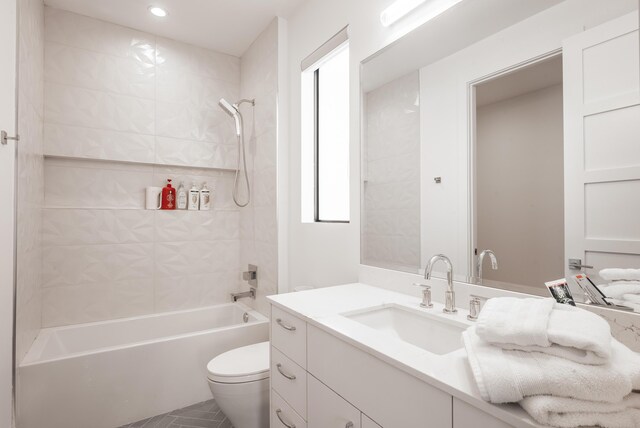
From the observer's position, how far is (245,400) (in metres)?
1.58

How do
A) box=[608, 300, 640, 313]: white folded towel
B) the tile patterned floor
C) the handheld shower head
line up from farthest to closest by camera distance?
the handheld shower head < the tile patterned floor < box=[608, 300, 640, 313]: white folded towel

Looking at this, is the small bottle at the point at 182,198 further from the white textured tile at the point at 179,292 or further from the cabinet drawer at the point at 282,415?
the cabinet drawer at the point at 282,415

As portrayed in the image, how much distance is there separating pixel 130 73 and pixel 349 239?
2.12m

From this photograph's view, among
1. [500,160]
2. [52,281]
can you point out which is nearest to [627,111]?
[500,160]

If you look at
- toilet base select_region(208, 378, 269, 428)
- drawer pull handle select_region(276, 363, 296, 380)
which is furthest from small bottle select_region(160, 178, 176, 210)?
drawer pull handle select_region(276, 363, 296, 380)

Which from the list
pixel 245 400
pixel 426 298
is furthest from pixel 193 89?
pixel 426 298

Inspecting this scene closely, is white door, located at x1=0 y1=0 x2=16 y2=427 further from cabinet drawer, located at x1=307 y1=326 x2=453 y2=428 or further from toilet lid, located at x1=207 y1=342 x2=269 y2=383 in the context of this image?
cabinet drawer, located at x1=307 y1=326 x2=453 y2=428

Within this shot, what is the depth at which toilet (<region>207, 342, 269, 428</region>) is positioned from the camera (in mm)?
1567

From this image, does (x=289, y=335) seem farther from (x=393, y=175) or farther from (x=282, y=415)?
(x=393, y=175)

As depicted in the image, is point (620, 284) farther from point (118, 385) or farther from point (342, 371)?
point (118, 385)

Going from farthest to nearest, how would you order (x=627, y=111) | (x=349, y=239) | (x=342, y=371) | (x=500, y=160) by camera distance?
(x=349, y=239) → (x=500, y=160) → (x=342, y=371) → (x=627, y=111)

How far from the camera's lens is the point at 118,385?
6.22 ft

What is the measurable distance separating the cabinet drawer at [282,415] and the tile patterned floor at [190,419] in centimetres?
71

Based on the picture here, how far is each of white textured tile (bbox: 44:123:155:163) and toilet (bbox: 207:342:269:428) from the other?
1.72 m
